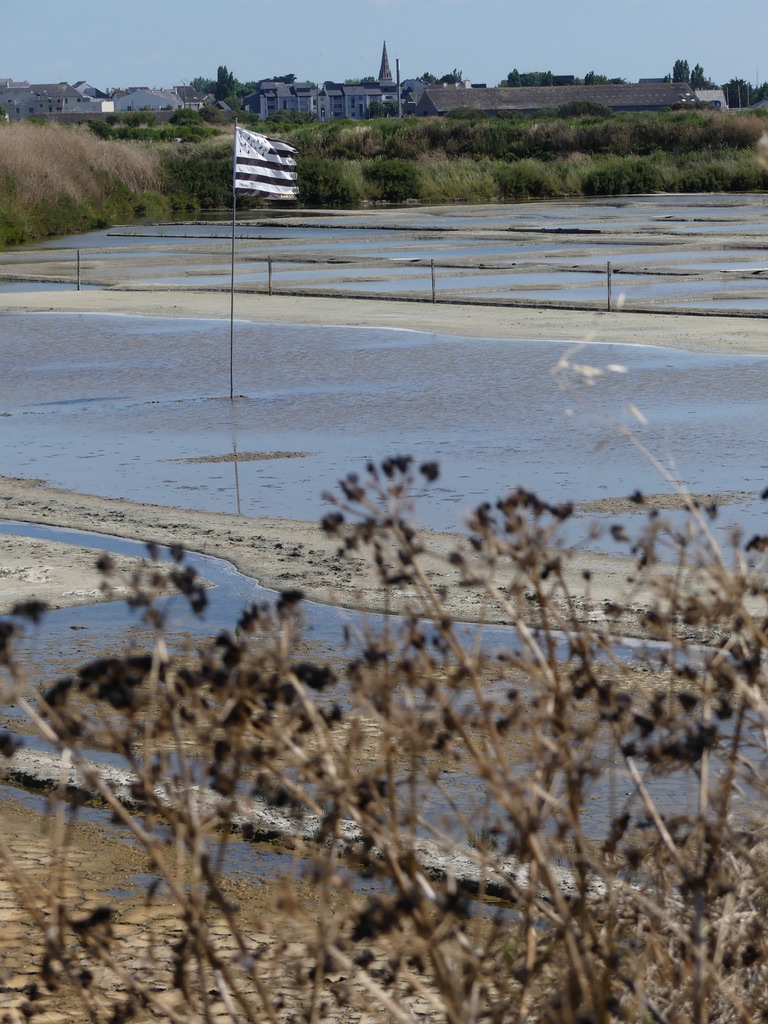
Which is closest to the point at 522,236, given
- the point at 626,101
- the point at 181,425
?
the point at 181,425

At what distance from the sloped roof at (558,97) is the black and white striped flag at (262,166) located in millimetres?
128620

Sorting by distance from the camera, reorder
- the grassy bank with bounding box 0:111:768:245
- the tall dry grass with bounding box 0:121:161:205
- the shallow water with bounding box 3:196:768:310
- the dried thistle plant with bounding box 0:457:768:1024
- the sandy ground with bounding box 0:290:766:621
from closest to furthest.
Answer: the dried thistle plant with bounding box 0:457:768:1024 → the sandy ground with bounding box 0:290:766:621 → the shallow water with bounding box 3:196:768:310 → the tall dry grass with bounding box 0:121:161:205 → the grassy bank with bounding box 0:111:768:245

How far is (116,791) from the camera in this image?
5539 millimetres

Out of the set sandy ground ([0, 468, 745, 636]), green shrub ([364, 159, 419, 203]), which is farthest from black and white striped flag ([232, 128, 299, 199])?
green shrub ([364, 159, 419, 203])

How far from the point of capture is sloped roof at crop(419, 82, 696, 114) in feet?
473

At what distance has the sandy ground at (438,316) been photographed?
19219 millimetres

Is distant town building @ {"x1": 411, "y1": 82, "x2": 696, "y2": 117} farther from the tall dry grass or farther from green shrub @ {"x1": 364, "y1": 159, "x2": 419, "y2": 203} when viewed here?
the tall dry grass

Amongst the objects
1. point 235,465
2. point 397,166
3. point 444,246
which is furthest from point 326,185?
point 235,465

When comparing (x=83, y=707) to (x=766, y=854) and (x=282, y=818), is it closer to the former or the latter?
(x=282, y=818)

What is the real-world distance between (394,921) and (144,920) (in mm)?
2607

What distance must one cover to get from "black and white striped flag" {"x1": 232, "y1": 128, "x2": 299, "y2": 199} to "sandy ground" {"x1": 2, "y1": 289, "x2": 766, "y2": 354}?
12.5 feet

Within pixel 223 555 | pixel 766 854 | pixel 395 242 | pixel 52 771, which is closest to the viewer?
pixel 766 854

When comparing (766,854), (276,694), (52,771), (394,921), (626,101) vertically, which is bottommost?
(52,771)

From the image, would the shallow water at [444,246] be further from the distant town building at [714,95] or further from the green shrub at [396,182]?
the distant town building at [714,95]
